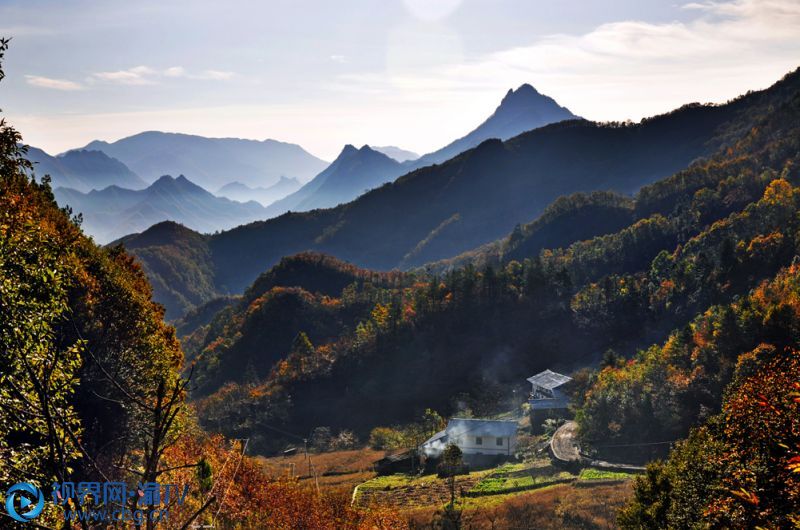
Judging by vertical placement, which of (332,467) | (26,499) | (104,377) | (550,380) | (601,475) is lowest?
(332,467)

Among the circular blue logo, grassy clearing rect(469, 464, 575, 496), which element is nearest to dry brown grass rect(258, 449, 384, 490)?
grassy clearing rect(469, 464, 575, 496)

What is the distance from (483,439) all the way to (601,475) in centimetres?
1762

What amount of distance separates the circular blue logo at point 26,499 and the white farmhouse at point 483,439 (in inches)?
2258

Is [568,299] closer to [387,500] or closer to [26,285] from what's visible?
[387,500]

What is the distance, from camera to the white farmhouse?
64.7 m

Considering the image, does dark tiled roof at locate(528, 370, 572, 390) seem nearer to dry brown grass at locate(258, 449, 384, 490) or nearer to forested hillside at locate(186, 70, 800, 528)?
forested hillside at locate(186, 70, 800, 528)

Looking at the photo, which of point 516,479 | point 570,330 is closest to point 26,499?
point 516,479

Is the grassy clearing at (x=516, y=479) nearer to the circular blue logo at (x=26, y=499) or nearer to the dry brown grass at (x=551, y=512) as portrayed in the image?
the dry brown grass at (x=551, y=512)

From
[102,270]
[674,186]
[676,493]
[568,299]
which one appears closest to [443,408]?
[568,299]

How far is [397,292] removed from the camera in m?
143

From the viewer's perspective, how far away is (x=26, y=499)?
9.38 metres

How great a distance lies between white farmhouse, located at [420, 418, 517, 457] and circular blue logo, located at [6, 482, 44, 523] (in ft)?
188

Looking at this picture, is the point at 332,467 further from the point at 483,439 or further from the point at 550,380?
the point at 550,380

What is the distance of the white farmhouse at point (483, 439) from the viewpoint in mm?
64688
